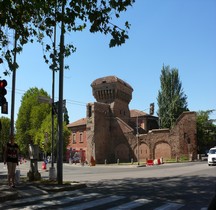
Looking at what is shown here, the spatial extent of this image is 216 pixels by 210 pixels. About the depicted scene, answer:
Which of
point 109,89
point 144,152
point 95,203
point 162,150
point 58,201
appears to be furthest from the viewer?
point 109,89

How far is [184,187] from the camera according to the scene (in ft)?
45.7

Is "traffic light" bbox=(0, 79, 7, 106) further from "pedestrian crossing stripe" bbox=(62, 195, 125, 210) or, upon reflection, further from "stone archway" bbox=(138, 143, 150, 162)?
"stone archway" bbox=(138, 143, 150, 162)

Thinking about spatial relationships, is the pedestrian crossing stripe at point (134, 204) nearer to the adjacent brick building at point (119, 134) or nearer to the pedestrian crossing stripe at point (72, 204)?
the pedestrian crossing stripe at point (72, 204)

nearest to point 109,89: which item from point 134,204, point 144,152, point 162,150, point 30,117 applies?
point 144,152

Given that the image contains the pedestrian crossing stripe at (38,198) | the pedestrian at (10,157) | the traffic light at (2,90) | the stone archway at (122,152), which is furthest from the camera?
the stone archway at (122,152)

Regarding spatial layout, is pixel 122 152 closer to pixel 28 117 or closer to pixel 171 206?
A: pixel 28 117

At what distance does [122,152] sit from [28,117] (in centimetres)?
2025

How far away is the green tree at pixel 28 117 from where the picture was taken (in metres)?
66.2

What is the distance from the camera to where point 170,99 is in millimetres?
72812

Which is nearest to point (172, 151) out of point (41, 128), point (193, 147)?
point (193, 147)

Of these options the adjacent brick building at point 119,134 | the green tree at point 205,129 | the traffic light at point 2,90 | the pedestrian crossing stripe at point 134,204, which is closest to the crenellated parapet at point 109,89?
the adjacent brick building at point 119,134

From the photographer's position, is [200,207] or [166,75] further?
[166,75]

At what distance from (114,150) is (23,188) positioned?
5220 cm

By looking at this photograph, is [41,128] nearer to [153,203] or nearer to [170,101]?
[170,101]
